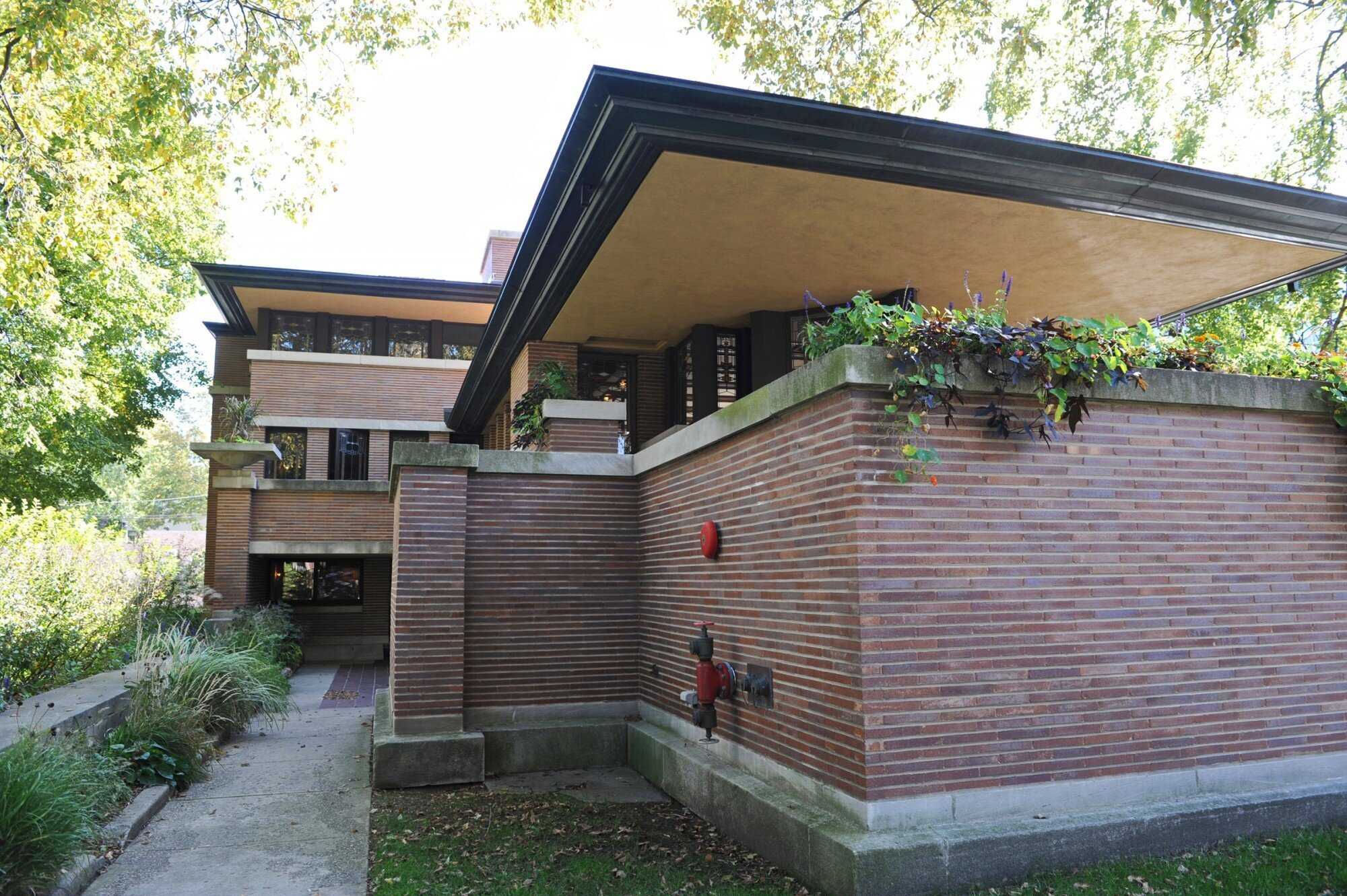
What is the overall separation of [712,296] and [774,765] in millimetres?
5818

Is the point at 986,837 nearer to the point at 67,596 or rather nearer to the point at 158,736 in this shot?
the point at 158,736

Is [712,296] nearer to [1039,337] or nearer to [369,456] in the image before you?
[1039,337]

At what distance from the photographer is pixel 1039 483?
5.48m

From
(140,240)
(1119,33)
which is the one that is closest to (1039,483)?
(1119,33)

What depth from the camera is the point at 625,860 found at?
6051 millimetres

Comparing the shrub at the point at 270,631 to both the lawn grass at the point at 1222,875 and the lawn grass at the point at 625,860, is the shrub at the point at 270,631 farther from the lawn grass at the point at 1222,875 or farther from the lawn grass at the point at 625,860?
the lawn grass at the point at 1222,875

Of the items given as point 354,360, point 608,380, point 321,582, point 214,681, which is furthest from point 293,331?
point 214,681

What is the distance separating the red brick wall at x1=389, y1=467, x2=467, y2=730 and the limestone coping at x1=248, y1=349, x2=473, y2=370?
1466 centimetres

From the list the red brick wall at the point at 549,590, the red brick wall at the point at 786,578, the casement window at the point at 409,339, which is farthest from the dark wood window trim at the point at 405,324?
the red brick wall at the point at 786,578

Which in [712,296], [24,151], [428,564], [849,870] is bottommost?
[849,870]

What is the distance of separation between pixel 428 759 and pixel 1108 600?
6025 millimetres

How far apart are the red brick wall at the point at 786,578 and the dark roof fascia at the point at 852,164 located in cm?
231

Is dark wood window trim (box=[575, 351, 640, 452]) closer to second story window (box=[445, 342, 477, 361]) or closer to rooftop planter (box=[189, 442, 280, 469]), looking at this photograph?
rooftop planter (box=[189, 442, 280, 469])

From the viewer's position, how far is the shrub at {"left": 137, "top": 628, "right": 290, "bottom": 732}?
31.2ft
